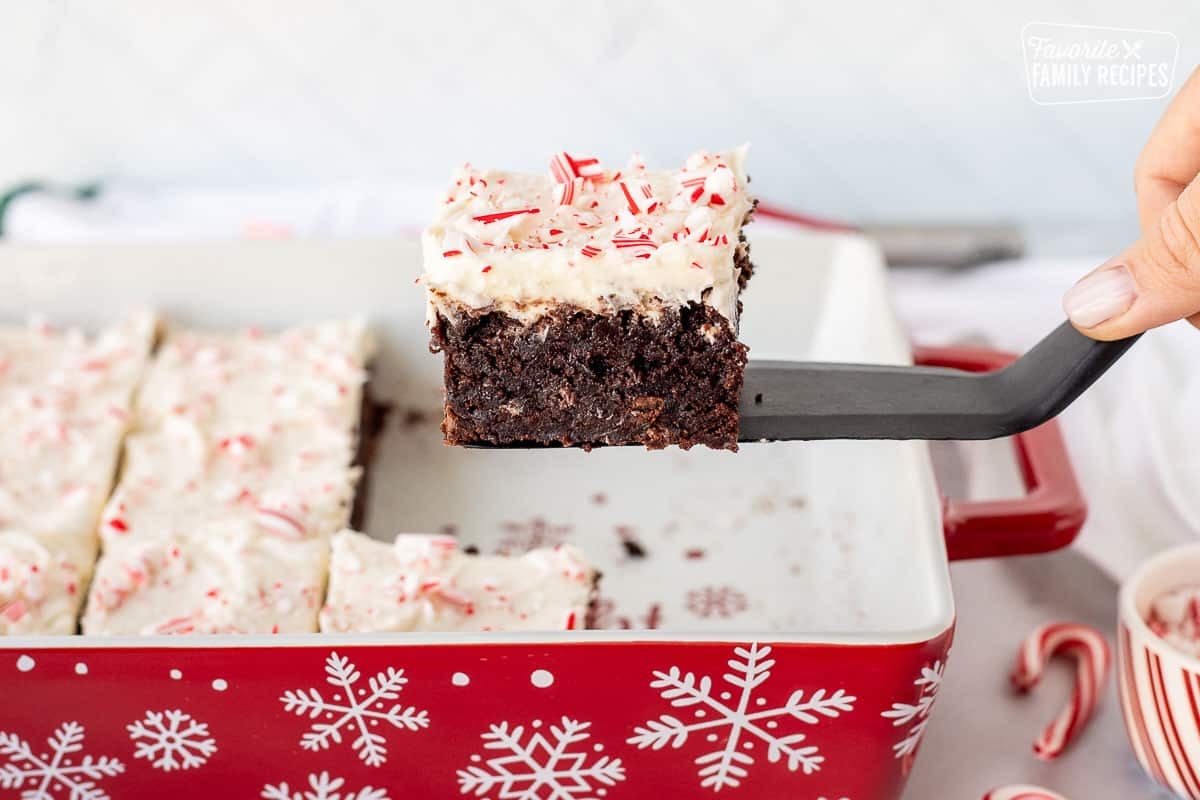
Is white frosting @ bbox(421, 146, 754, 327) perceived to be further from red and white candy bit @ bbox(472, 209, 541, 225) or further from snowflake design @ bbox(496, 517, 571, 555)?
snowflake design @ bbox(496, 517, 571, 555)

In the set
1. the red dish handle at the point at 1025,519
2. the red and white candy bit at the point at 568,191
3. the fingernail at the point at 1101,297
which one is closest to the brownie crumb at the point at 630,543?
the red dish handle at the point at 1025,519

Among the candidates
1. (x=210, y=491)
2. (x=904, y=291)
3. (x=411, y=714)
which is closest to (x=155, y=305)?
(x=210, y=491)

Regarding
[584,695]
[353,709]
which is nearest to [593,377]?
[584,695]

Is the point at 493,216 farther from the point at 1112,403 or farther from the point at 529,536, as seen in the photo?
the point at 1112,403

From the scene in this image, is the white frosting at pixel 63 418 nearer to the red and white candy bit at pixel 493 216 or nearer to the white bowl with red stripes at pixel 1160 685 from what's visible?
the red and white candy bit at pixel 493 216

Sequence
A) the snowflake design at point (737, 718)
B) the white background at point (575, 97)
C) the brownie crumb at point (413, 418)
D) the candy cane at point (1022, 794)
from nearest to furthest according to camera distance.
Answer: the snowflake design at point (737, 718) < the candy cane at point (1022, 794) < the brownie crumb at point (413, 418) < the white background at point (575, 97)

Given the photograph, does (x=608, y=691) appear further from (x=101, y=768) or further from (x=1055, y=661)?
(x=1055, y=661)
